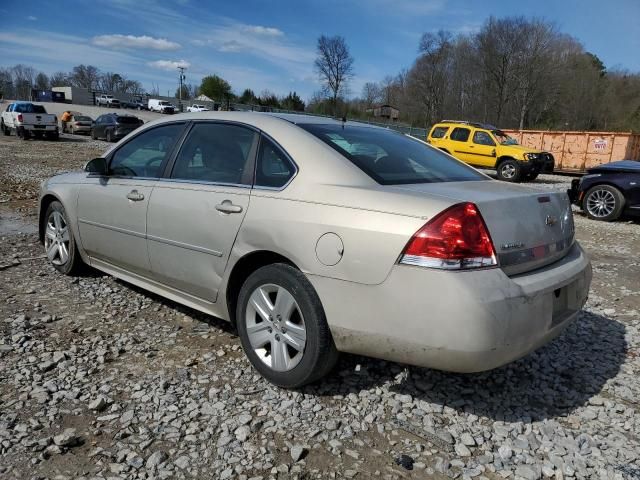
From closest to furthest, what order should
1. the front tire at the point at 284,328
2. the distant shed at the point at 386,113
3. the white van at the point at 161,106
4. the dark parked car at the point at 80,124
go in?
the front tire at the point at 284,328, the dark parked car at the point at 80,124, the white van at the point at 161,106, the distant shed at the point at 386,113

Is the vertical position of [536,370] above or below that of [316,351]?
below

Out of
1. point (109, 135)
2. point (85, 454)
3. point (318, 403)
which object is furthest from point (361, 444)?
point (109, 135)

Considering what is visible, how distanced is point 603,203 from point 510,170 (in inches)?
332

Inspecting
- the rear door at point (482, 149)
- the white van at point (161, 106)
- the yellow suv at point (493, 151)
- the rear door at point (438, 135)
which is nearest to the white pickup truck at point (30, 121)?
the rear door at point (438, 135)

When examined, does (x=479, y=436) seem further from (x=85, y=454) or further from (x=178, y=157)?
Answer: (x=178, y=157)

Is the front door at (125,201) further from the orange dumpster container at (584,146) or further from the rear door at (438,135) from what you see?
the orange dumpster container at (584,146)

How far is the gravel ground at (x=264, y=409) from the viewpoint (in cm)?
226

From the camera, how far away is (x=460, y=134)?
19.2 m

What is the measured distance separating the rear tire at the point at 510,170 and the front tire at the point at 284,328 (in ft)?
54.7

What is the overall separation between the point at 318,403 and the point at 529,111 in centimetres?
6527

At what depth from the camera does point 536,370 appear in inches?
128

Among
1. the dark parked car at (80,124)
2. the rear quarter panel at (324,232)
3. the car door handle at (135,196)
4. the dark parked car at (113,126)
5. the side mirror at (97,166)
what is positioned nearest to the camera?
the rear quarter panel at (324,232)

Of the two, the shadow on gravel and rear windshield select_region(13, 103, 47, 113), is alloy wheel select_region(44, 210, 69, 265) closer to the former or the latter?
the shadow on gravel

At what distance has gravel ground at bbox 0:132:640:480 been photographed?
226 cm
